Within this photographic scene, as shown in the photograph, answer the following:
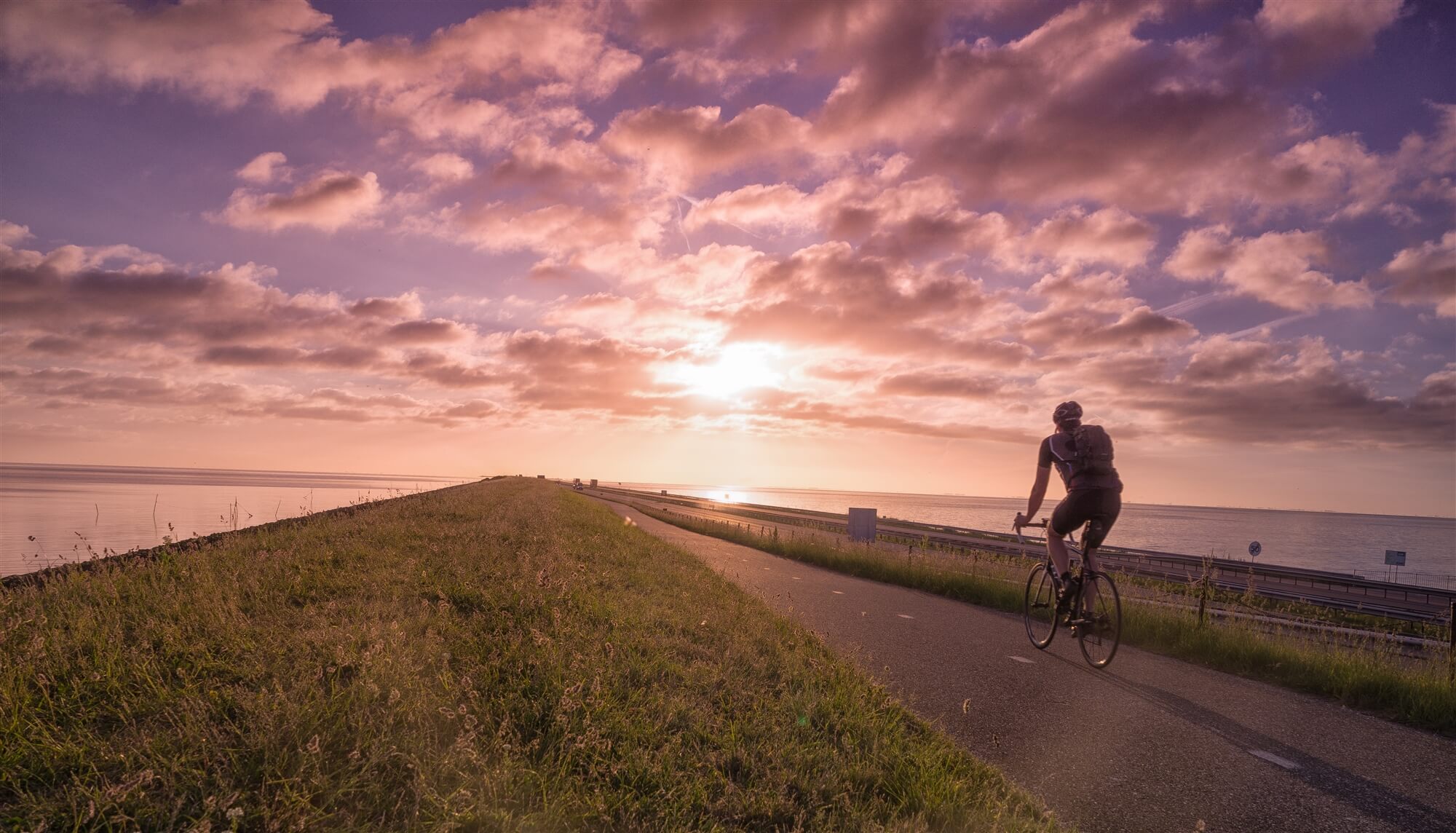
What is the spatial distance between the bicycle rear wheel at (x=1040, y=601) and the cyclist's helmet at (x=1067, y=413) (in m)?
2.11

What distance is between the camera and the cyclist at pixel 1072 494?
7.80 metres

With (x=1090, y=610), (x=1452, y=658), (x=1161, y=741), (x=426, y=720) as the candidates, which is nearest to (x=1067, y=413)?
(x=1090, y=610)

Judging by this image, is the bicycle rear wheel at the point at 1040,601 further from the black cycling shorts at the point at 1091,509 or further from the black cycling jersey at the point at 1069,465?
the black cycling jersey at the point at 1069,465

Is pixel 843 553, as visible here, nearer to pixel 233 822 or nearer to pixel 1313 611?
pixel 1313 611

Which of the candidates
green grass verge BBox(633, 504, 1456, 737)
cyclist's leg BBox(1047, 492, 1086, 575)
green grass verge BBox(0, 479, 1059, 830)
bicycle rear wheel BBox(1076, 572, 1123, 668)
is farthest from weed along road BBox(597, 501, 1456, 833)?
cyclist's leg BBox(1047, 492, 1086, 575)

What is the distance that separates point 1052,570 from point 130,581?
1004 cm

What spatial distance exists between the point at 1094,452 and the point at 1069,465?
0.33 meters

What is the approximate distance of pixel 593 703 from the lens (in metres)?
4.57

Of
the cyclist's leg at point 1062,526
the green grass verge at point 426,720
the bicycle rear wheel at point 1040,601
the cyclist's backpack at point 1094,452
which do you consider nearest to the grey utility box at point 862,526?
the bicycle rear wheel at point 1040,601

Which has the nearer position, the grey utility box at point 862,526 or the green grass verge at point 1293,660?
the green grass verge at point 1293,660

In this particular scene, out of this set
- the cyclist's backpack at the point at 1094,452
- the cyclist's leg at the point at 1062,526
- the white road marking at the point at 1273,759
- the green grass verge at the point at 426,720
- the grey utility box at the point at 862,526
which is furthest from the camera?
the grey utility box at the point at 862,526

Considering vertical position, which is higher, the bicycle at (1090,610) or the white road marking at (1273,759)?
the bicycle at (1090,610)

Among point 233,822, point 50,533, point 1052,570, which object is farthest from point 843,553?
point 50,533

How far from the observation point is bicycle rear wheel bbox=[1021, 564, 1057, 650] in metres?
9.09
